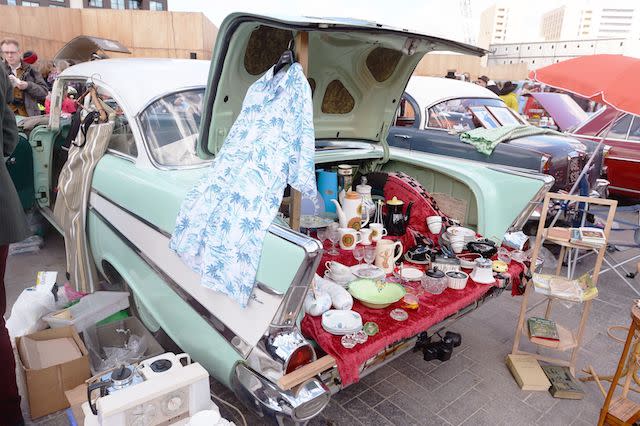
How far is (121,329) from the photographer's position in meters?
2.60

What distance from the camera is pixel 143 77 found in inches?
113

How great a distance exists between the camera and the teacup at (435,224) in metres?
2.86

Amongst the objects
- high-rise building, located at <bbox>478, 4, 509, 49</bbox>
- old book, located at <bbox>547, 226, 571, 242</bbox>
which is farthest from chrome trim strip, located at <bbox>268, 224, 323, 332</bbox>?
high-rise building, located at <bbox>478, 4, 509, 49</bbox>

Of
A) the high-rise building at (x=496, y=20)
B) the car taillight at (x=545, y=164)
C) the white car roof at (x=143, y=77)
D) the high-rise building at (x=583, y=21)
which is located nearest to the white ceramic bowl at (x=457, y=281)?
the white car roof at (x=143, y=77)

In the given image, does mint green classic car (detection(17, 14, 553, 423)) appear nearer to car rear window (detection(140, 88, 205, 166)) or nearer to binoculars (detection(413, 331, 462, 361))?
car rear window (detection(140, 88, 205, 166))

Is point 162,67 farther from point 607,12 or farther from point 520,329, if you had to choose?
point 607,12

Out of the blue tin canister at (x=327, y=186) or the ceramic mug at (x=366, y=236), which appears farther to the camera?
the blue tin canister at (x=327, y=186)

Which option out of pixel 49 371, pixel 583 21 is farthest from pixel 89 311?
pixel 583 21

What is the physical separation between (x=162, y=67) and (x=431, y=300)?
247 cm

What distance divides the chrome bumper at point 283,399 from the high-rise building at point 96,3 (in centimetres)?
2581

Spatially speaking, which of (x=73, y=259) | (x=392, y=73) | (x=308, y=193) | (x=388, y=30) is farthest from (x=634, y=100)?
(x=73, y=259)

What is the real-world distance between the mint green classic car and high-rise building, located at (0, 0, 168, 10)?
2398 centimetres

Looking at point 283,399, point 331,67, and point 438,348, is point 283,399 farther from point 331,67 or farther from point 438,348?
point 331,67

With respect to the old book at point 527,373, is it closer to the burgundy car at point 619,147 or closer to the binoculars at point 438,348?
the binoculars at point 438,348
